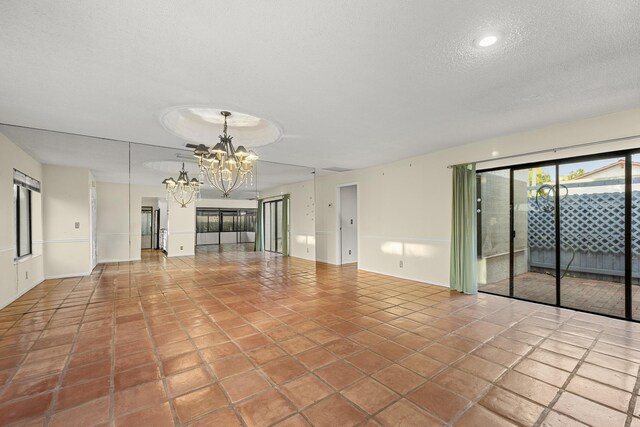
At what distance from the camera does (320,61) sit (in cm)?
215

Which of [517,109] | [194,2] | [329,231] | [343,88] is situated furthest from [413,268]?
[194,2]

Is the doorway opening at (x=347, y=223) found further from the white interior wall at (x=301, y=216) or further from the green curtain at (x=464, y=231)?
the green curtain at (x=464, y=231)

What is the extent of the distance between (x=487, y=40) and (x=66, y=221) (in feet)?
25.9

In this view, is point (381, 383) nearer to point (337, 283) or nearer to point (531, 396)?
point (531, 396)

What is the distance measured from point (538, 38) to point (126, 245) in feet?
28.8

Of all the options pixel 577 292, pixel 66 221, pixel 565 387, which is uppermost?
pixel 66 221

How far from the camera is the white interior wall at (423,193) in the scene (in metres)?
3.44

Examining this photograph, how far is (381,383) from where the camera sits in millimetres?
2023

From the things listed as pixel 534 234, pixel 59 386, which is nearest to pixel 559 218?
pixel 534 234

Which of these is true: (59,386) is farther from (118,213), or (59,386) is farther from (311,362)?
(118,213)

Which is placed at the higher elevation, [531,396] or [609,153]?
[609,153]

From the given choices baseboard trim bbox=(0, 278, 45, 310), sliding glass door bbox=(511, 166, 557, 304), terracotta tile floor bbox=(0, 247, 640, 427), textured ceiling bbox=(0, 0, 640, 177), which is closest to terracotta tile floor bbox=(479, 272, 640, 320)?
sliding glass door bbox=(511, 166, 557, 304)

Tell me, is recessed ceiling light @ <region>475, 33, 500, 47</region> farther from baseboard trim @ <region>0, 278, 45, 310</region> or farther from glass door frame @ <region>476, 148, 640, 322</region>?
baseboard trim @ <region>0, 278, 45, 310</region>

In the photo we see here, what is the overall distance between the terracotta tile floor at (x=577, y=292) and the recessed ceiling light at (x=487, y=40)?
371 cm
